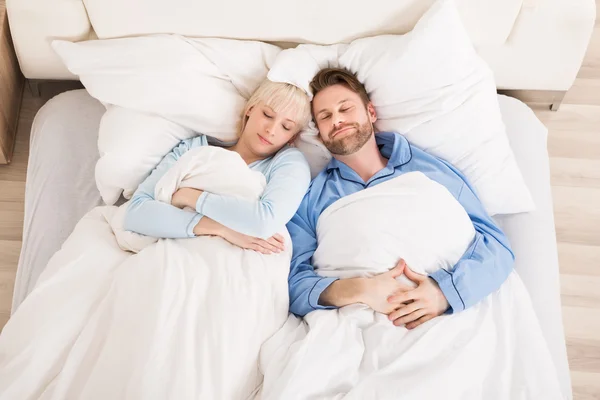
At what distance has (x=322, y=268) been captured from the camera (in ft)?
5.57

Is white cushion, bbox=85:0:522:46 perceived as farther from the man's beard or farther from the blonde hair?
the man's beard

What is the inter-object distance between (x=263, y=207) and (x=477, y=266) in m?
0.53

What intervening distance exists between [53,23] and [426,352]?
1.38 meters

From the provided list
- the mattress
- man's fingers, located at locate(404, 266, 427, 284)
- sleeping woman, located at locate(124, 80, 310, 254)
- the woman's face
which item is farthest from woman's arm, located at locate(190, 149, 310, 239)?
the mattress

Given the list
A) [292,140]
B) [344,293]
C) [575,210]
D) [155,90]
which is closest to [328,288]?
[344,293]

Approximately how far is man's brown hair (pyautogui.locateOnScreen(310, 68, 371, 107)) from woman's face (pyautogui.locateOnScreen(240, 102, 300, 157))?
0.13 metres

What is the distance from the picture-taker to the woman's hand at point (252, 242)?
1.62m

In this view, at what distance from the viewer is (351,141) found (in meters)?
1.80

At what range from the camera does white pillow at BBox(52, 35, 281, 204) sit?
1840 millimetres

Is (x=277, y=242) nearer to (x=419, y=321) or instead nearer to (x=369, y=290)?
(x=369, y=290)

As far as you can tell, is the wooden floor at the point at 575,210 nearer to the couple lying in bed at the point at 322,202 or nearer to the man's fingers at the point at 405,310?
the couple lying in bed at the point at 322,202

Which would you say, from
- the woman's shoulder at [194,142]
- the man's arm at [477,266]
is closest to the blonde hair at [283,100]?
the woman's shoulder at [194,142]

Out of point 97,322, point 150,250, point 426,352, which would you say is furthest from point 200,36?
point 426,352

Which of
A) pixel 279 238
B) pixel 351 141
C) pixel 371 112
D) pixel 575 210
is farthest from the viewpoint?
pixel 575 210
